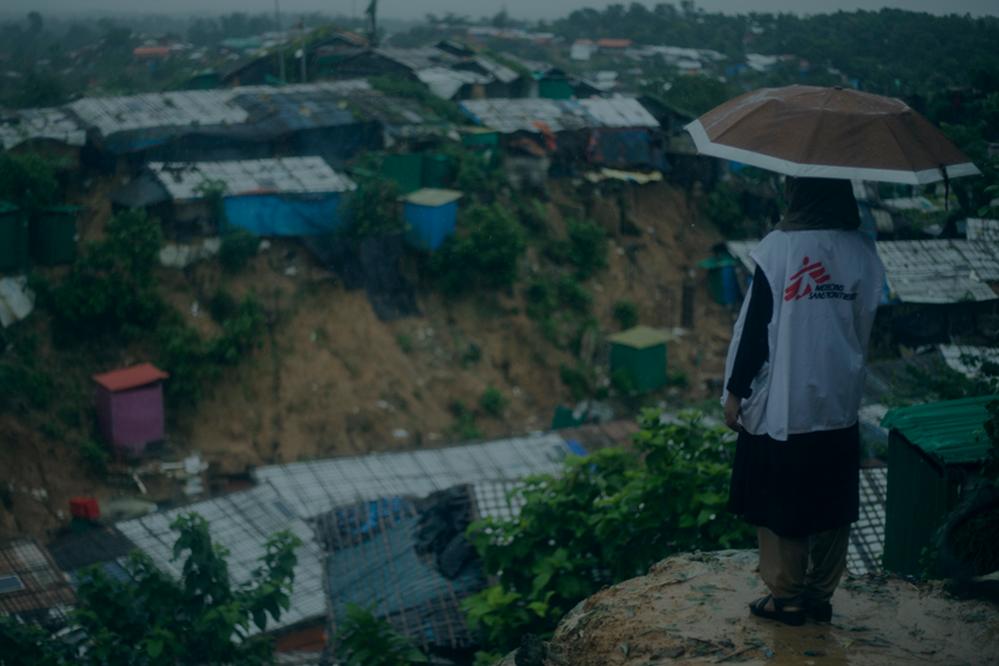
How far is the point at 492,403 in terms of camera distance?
1606 centimetres

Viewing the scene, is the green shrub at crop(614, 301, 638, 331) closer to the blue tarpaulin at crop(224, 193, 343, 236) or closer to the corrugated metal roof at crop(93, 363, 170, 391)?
the blue tarpaulin at crop(224, 193, 343, 236)

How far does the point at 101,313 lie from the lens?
1432 cm

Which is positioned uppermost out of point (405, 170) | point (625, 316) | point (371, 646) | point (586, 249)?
point (371, 646)

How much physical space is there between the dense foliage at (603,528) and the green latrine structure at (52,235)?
460 inches

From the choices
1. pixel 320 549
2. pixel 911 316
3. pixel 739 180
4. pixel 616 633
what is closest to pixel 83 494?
pixel 320 549

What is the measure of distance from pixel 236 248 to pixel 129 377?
9.43 feet

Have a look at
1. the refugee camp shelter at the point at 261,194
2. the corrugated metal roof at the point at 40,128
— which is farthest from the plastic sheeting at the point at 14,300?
the corrugated metal roof at the point at 40,128

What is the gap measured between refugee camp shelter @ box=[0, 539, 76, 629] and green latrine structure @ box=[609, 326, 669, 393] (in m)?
9.86

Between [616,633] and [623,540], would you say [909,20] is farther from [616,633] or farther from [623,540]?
[616,633]

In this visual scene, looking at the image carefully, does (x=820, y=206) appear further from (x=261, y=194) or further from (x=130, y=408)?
(x=261, y=194)

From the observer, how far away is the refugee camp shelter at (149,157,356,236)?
608 inches

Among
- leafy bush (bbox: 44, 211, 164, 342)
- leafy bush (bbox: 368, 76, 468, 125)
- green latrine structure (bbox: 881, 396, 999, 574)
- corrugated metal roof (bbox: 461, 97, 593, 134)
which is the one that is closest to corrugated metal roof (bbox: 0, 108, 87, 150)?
leafy bush (bbox: 44, 211, 164, 342)

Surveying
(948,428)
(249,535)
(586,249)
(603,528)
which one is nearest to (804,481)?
(603,528)

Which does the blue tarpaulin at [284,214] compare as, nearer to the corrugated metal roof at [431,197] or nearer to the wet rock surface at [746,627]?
the corrugated metal roof at [431,197]
